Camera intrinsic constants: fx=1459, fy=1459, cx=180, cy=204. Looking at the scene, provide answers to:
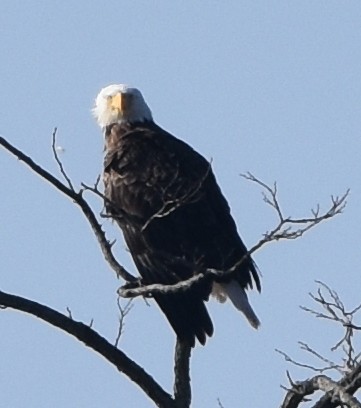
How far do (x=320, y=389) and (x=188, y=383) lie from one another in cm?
90

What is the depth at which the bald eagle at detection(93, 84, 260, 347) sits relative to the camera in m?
6.86

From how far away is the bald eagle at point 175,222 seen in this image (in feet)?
22.5

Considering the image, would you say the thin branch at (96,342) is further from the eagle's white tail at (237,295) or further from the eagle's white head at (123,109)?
the eagle's white head at (123,109)

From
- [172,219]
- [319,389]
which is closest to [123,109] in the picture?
[172,219]

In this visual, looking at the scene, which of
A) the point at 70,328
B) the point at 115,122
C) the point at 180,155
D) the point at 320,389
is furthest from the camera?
the point at 115,122

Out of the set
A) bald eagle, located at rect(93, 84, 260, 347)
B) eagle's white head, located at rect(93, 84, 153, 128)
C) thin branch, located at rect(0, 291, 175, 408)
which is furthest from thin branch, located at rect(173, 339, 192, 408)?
eagle's white head, located at rect(93, 84, 153, 128)

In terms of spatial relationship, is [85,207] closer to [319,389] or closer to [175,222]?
[319,389]

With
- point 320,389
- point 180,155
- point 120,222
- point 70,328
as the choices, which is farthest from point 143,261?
point 320,389

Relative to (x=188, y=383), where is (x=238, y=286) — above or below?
above

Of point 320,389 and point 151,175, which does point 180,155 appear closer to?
point 151,175

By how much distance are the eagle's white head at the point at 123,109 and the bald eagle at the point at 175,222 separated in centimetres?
57

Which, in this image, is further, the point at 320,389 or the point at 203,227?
the point at 203,227

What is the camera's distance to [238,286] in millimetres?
7219

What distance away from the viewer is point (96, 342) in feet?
19.0
